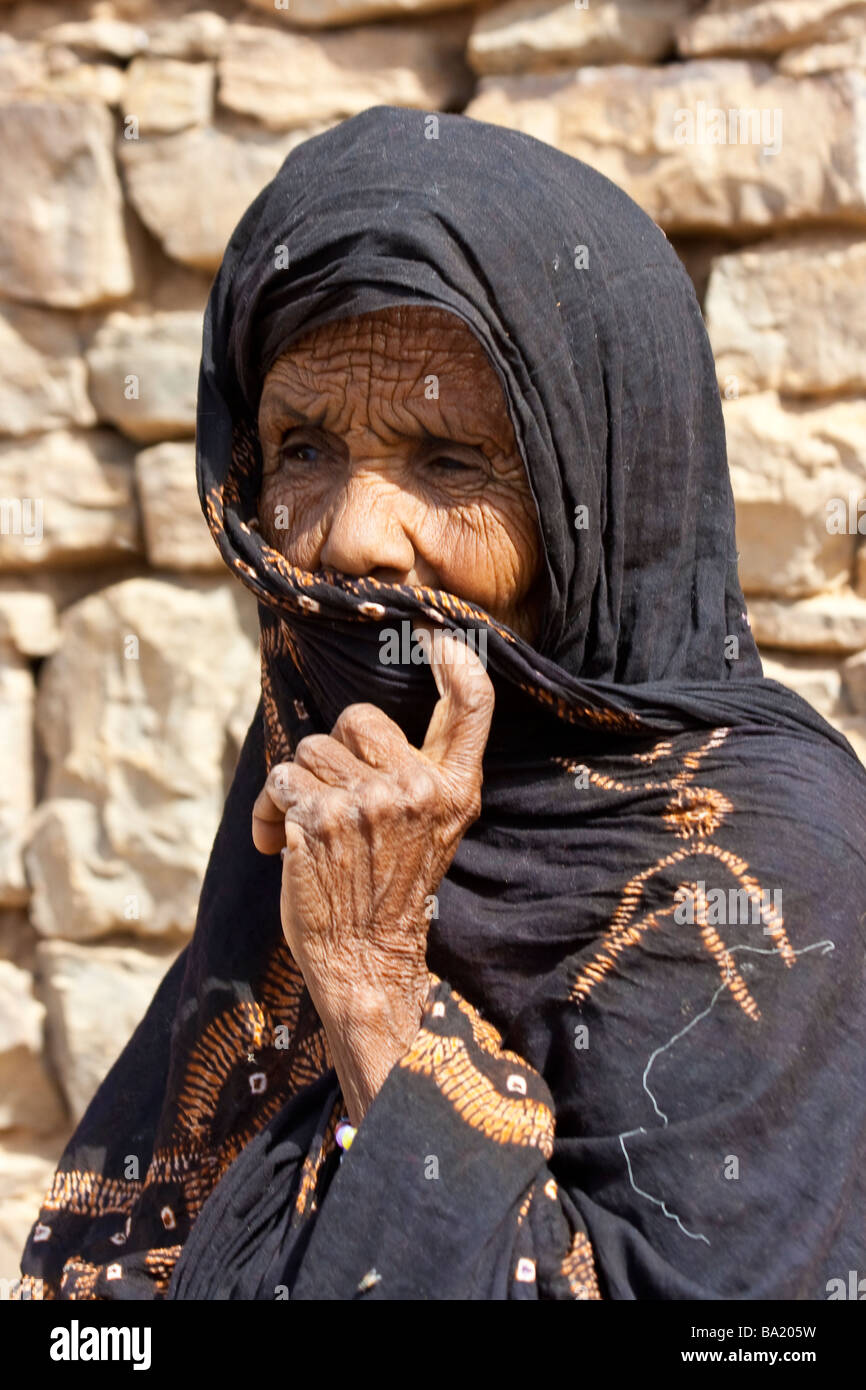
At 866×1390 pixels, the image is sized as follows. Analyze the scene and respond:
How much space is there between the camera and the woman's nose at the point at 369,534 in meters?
1.50

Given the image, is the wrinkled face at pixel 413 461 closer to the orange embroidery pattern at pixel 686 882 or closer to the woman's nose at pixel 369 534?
the woman's nose at pixel 369 534

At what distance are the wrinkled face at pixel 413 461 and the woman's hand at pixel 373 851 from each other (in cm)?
13

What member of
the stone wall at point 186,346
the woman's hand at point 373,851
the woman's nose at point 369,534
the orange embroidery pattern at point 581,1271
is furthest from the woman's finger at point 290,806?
the stone wall at point 186,346

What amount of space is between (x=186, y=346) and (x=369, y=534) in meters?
2.16

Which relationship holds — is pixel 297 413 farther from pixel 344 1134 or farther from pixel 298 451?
pixel 344 1134

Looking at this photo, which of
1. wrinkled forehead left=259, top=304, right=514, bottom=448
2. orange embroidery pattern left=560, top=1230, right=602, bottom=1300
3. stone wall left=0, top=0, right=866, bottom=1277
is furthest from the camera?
stone wall left=0, top=0, right=866, bottom=1277

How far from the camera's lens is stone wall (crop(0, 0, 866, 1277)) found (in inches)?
121

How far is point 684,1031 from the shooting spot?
1.43 meters

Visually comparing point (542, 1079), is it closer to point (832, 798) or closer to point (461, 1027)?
point (461, 1027)

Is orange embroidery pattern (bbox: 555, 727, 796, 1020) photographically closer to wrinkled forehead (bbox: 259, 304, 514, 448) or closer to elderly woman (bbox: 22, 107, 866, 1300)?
elderly woman (bbox: 22, 107, 866, 1300)

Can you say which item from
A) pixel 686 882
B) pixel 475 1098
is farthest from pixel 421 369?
pixel 475 1098

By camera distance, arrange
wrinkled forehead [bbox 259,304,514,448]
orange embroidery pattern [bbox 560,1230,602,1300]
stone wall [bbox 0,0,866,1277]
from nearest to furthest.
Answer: orange embroidery pattern [bbox 560,1230,602,1300]
wrinkled forehead [bbox 259,304,514,448]
stone wall [bbox 0,0,866,1277]

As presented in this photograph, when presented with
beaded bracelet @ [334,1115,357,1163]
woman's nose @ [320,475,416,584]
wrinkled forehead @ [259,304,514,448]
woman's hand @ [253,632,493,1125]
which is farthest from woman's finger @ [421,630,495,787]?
beaded bracelet @ [334,1115,357,1163]

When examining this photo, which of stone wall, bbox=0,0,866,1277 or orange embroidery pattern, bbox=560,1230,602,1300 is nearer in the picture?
orange embroidery pattern, bbox=560,1230,602,1300
